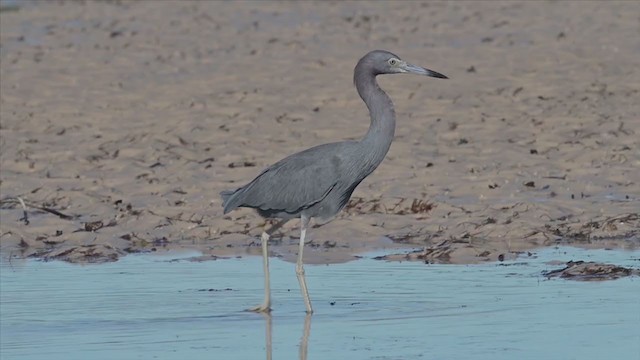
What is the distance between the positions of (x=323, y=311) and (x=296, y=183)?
38.2 inches

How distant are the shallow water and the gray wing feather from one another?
522mm

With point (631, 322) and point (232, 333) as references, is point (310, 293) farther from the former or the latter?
point (631, 322)

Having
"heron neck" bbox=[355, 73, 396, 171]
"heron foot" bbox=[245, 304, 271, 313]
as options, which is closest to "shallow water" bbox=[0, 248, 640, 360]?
"heron foot" bbox=[245, 304, 271, 313]

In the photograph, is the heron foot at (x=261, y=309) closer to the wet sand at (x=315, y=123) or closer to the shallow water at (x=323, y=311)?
the shallow water at (x=323, y=311)

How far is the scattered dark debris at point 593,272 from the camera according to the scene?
364 inches

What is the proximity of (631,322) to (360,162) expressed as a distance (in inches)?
79.8

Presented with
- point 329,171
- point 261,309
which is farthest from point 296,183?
point 261,309

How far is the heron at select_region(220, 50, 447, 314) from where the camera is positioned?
917 centimetres

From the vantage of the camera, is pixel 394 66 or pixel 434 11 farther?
pixel 434 11

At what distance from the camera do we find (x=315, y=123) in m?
16.2

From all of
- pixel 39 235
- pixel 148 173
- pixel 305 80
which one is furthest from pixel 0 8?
pixel 39 235

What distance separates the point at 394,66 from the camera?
9.35 metres

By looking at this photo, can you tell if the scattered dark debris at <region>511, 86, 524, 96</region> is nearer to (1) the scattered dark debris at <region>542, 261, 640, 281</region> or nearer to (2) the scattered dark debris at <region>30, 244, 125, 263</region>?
(2) the scattered dark debris at <region>30, 244, 125, 263</region>

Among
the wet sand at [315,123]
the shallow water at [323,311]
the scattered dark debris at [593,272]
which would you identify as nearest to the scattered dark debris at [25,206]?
the wet sand at [315,123]
